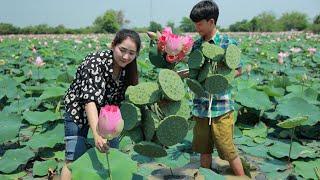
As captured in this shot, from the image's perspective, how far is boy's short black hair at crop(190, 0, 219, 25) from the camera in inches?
82.0

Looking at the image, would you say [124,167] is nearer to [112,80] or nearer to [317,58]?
[112,80]

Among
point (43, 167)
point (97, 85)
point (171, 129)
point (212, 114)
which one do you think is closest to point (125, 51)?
point (97, 85)

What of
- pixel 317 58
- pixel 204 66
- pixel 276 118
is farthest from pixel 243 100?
pixel 317 58

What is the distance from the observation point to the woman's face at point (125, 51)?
1743mm

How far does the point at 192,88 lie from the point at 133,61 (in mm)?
282

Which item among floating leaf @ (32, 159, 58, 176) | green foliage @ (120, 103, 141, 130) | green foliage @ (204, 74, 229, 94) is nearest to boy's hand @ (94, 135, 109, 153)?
green foliage @ (120, 103, 141, 130)

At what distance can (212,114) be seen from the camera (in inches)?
90.7

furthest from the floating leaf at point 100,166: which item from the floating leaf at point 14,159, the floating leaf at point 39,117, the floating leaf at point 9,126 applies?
the floating leaf at point 39,117

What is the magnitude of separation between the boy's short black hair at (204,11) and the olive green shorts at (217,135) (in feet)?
1.83

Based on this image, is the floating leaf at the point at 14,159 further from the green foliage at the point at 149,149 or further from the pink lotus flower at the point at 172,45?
the pink lotus flower at the point at 172,45

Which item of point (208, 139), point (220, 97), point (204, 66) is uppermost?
point (204, 66)

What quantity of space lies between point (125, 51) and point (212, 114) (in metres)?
0.75

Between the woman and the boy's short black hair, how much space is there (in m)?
0.43

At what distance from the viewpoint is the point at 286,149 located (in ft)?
9.96
